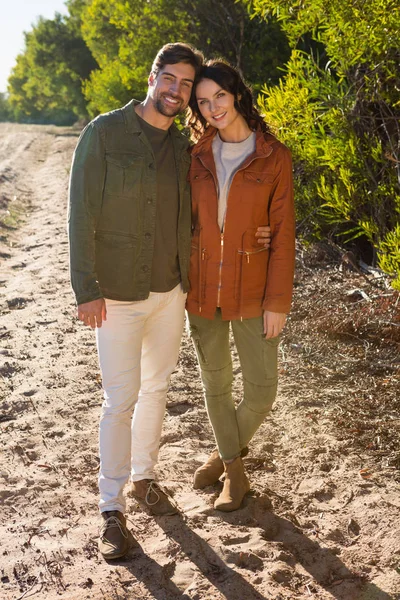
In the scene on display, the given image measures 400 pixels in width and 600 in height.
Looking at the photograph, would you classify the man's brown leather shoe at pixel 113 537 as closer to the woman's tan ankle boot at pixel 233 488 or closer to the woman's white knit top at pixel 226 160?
the woman's tan ankle boot at pixel 233 488

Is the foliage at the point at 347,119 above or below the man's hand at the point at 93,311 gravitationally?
above

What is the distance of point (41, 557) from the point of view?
3.27 m

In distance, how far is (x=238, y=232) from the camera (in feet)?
10.9

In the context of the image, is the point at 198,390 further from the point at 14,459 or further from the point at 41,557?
the point at 41,557

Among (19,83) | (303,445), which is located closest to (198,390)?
(303,445)

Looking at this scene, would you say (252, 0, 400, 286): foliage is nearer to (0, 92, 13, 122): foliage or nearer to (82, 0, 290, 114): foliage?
(82, 0, 290, 114): foliage

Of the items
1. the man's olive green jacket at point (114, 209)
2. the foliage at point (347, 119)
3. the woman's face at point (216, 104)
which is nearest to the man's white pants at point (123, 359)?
the man's olive green jacket at point (114, 209)

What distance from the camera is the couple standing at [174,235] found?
127 inches

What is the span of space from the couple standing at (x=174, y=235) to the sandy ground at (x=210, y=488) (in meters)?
0.31

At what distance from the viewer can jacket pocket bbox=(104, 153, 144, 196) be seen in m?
3.21

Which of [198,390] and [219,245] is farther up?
[219,245]

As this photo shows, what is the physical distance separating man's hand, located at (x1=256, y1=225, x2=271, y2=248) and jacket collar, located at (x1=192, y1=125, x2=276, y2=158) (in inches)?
13.9

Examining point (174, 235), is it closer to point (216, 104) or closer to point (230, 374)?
point (216, 104)

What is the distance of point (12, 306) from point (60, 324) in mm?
967
